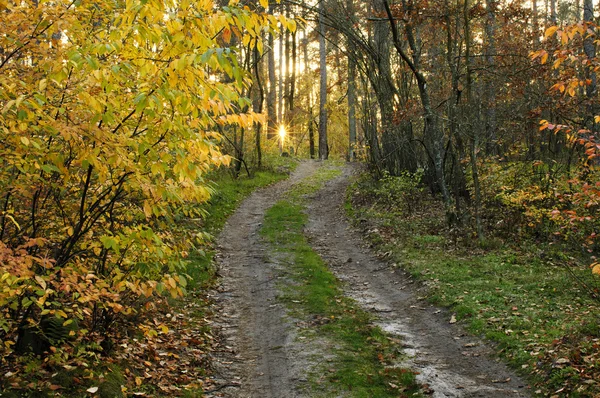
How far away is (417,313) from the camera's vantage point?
899 centimetres

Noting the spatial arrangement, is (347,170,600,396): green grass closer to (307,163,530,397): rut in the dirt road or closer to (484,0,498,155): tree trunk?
(307,163,530,397): rut in the dirt road

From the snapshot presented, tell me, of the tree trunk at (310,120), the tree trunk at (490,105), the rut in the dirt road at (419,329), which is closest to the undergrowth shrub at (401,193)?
the rut in the dirt road at (419,329)

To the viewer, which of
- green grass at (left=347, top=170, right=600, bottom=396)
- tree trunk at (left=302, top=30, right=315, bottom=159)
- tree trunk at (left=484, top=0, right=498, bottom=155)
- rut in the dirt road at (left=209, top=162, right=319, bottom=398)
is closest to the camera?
green grass at (left=347, top=170, right=600, bottom=396)

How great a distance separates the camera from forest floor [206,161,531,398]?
21.0 feet

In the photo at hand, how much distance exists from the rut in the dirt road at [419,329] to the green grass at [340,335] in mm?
308

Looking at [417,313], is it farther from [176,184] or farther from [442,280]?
[176,184]

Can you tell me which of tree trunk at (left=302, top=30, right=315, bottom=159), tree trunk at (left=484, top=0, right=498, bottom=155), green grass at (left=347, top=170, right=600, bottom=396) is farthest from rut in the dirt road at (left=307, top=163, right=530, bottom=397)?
tree trunk at (left=302, top=30, right=315, bottom=159)

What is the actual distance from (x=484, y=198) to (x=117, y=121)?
12583 mm

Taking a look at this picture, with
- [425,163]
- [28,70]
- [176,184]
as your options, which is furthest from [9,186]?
[425,163]

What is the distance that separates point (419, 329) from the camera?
27.1ft

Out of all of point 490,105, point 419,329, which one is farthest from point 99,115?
point 490,105

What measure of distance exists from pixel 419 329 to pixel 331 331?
5.22ft

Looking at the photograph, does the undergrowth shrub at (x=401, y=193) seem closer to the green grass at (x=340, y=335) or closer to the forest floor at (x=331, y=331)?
the forest floor at (x=331, y=331)

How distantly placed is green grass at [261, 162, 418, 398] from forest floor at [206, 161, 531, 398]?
21mm
